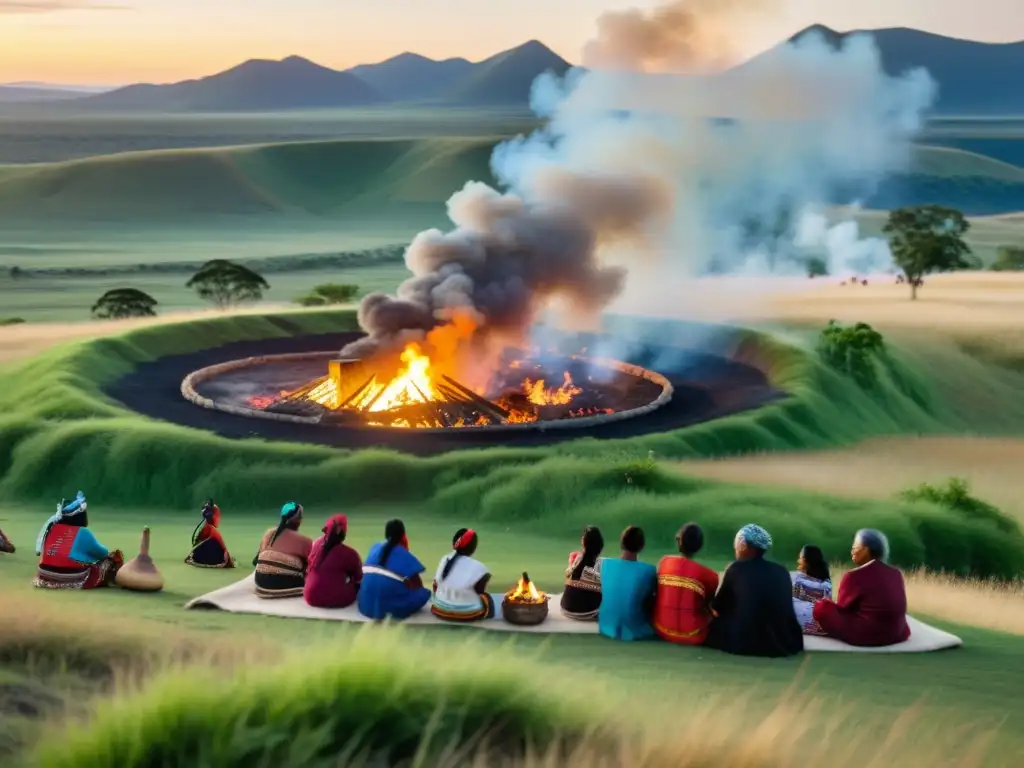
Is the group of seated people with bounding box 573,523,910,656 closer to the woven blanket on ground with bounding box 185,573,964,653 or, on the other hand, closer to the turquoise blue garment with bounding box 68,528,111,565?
the woven blanket on ground with bounding box 185,573,964,653

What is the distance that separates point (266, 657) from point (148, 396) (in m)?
24.7

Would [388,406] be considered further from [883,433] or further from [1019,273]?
[1019,273]

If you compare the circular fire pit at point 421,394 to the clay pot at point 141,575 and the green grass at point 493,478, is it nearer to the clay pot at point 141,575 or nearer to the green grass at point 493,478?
the green grass at point 493,478

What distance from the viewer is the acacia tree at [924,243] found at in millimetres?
68812

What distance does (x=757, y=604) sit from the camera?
1264 cm

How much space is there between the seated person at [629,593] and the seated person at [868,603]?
1.89 metres

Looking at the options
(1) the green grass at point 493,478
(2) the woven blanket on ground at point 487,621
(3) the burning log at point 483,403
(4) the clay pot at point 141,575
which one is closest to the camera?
(2) the woven blanket on ground at point 487,621

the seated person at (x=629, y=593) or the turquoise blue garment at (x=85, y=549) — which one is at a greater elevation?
the seated person at (x=629, y=593)

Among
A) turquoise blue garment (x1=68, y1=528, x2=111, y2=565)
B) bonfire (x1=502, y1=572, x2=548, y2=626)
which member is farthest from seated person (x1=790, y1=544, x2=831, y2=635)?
turquoise blue garment (x1=68, y1=528, x2=111, y2=565)

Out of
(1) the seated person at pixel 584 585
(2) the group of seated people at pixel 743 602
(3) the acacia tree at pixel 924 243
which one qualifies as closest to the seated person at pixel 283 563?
(1) the seated person at pixel 584 585

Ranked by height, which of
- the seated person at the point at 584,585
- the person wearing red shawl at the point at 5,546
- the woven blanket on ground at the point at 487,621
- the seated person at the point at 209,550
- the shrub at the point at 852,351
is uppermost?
the shrub at the point at 852,351

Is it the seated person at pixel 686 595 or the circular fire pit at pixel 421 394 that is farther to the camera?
the circular fire pit at pixel 421 394

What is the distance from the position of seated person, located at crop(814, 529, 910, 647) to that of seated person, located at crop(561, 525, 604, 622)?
7.94 ft

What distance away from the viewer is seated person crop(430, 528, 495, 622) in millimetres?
13711
